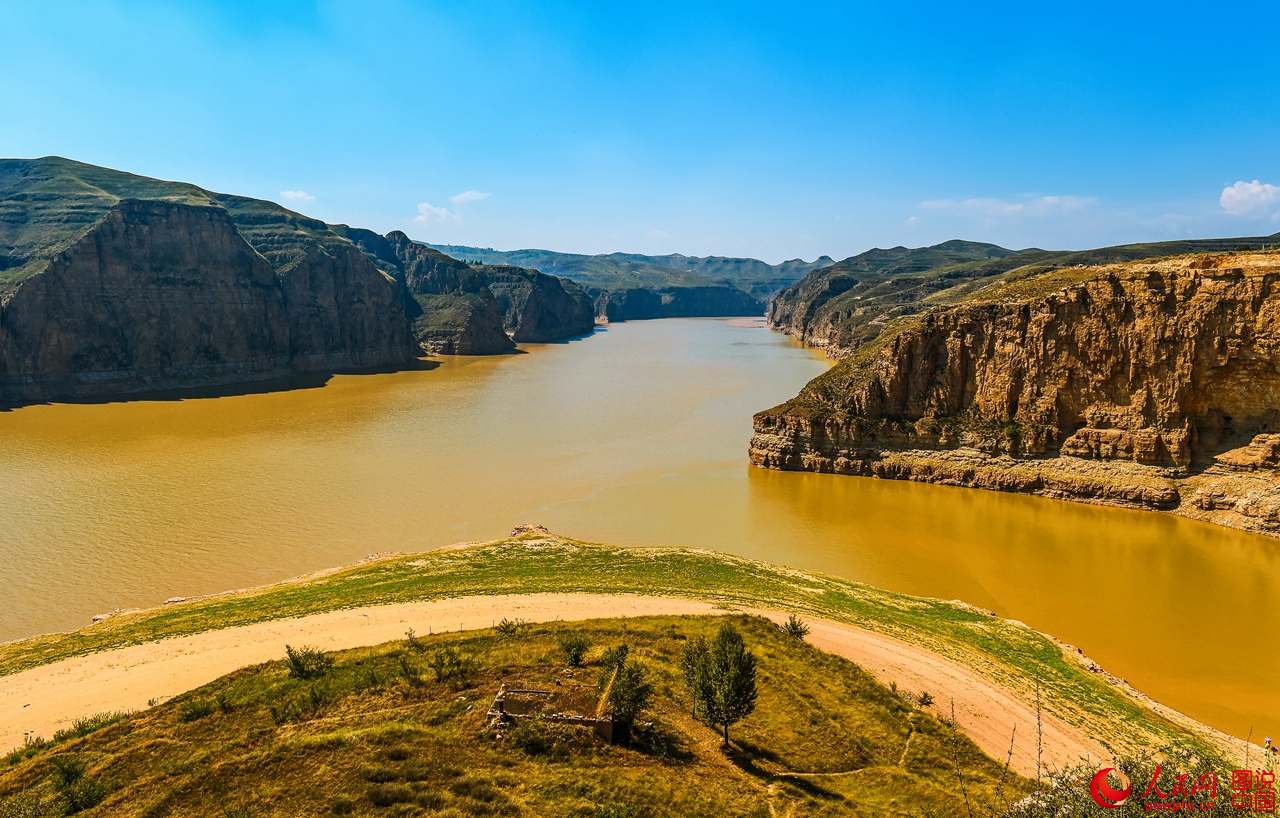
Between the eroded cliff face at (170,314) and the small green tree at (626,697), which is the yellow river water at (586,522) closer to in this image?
the eroded cliff face at (170,314)

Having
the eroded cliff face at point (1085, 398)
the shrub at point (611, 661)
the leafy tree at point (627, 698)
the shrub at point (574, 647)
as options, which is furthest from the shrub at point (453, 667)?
the eroded cliff face at point (1085, 398)

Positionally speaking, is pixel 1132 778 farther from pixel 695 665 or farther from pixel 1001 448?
pixel 1001 448

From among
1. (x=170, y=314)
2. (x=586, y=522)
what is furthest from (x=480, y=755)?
(x=170, y=314)

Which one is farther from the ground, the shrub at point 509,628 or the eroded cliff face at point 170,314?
the eroded cliff face at point 170,314

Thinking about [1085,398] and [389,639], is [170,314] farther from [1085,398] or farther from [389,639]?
[1085,398]

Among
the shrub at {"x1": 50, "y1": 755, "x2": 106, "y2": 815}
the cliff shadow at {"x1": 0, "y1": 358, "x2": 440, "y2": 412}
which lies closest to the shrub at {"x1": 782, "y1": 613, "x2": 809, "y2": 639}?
the shrub at {"x1": 50, "y1": 755, "x2": 106, "y2": 815}

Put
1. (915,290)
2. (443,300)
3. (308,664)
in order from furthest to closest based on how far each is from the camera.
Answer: (443,300) → (915,290) → (308,664)

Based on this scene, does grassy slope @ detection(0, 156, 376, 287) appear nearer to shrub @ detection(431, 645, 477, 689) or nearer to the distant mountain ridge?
the distant mountain ridge
